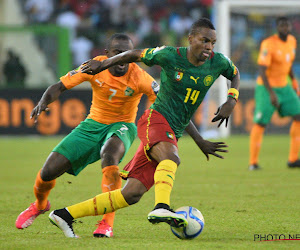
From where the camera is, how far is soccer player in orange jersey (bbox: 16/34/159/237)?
600 cm

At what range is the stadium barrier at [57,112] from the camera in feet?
58.5

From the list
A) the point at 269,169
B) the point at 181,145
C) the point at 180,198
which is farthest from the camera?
the point at 181,145

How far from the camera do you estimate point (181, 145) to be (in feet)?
54.2

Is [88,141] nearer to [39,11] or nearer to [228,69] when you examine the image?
[228,69]

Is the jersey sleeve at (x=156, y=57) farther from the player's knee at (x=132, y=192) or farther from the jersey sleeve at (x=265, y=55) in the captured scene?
the jersey sleeve at (x=265, y=55)

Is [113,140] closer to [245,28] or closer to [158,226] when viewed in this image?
[158,226]

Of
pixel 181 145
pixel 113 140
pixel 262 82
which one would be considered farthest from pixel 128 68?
pixel 181 145

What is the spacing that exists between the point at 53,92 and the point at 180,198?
8.14ft

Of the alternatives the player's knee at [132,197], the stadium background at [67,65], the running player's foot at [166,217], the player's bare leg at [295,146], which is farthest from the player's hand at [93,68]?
the stadium background at [67,65]

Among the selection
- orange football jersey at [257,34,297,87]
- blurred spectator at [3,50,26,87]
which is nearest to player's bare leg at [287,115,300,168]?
orange football jersey at [257,34,297,87]

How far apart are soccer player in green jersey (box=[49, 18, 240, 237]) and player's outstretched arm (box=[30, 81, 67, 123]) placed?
64 centimetres

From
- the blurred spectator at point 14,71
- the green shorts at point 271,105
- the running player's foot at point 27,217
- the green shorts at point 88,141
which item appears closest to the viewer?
the running player's foot at point 27,217

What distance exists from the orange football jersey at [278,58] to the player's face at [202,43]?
236 inches

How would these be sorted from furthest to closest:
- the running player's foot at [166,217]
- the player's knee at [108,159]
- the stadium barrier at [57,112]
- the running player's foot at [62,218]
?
1. the stadium barrier at [57,112]
2. the player's knee at [108,159]
3. the running player's foot at [62,218]
4. the running player's foot at [166,217]
